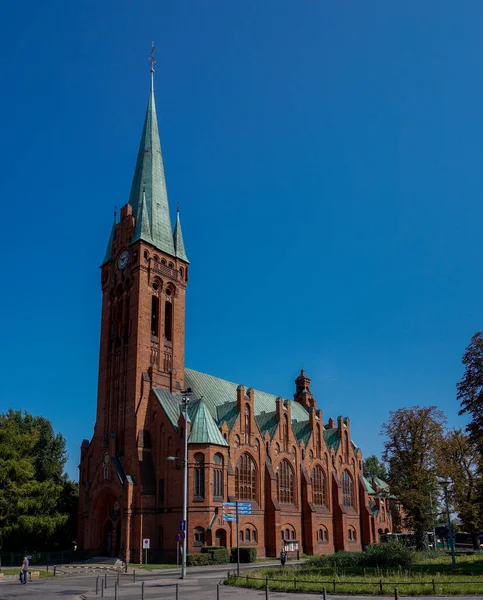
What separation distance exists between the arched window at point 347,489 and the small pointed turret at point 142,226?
40155 millimetres

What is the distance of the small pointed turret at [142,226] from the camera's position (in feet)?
203

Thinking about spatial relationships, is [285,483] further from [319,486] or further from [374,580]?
[374,580]

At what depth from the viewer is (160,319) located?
6128 cm

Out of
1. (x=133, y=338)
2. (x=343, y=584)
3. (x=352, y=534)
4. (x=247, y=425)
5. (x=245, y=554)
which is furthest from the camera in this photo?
(x=352, y=534)

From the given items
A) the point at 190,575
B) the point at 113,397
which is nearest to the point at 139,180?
the point at 113,397

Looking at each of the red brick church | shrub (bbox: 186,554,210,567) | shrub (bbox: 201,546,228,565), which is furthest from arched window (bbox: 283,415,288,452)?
shrub (bbox: 186,554,210,567)

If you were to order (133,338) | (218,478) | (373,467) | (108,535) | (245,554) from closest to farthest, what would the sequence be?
(245,554), (218,478), (108,535), (133,338), (373,467)

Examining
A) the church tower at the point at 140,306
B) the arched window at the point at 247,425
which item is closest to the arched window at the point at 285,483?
the arched window at the point at 247,425

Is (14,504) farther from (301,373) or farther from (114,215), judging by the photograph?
(301,373)

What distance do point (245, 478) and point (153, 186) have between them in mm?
33385

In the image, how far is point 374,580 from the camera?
26781 mm

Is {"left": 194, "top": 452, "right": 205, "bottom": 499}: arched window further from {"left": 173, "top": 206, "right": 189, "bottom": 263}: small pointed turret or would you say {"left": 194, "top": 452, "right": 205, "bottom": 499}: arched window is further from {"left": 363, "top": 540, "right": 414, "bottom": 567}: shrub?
{"left": 173, "top": 206, "right": 189, "bottom": 263}: small pointed turret

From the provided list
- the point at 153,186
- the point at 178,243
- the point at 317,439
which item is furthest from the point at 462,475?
the point at 153,186

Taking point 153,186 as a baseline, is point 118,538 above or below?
below
